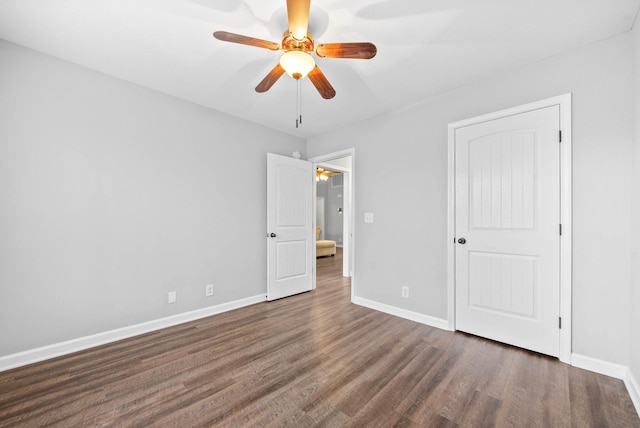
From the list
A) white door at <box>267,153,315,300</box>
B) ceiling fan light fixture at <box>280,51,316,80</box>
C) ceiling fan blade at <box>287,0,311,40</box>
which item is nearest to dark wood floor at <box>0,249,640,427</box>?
white door at <box>267,153,315,300</box>

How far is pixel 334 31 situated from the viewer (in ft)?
6.17

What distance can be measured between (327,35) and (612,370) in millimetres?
3161

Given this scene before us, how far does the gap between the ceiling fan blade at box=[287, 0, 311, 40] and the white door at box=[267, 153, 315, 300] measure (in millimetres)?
2191

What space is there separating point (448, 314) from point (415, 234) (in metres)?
0.88

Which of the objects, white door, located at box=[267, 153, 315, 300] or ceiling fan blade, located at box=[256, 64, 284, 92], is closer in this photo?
ceiling fan blade, located at box=[256, 64, 284, 92]

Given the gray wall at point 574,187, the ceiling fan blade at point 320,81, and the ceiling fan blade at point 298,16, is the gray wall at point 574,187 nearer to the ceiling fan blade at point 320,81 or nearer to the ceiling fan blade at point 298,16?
the ceiling fan blade at point 320,81

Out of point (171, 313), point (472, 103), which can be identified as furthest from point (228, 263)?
point (472, 103)

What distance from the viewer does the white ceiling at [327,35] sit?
66.8 inches

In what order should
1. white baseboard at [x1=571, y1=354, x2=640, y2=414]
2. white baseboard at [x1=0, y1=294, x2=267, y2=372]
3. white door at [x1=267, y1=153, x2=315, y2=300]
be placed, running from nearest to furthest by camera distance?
white baseboard at [x1=571, y1=354, x2=640, y2=414]
white baseboard at [x1=0, y1=294, x2=267, y2=372]
white door at [x1=267, y1=153, x2=315, y2=300]

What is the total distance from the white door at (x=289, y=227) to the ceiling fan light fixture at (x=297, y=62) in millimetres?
1971

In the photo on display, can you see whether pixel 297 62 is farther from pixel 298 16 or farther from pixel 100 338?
pixel 100 338

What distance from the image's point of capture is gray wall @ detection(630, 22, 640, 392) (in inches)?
67.3

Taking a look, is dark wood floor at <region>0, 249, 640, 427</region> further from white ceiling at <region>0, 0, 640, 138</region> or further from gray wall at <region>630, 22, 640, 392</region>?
white ceiling at <region>0, 0, 640, 138</region>

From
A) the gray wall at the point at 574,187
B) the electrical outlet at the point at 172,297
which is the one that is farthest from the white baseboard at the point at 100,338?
the gray wall at the point at 574,187
